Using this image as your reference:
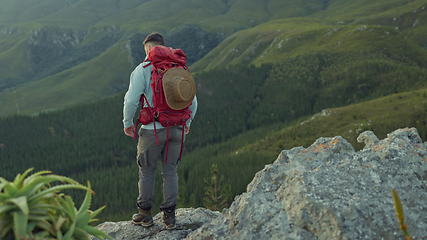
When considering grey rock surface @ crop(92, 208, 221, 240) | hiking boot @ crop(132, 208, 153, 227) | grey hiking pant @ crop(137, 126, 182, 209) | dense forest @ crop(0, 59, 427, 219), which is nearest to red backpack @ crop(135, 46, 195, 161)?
grey hiking pant @ crop(137, 126, 182, 209)

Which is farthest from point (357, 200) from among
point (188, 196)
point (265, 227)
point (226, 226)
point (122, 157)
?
point (122, 157)

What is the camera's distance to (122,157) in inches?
5984

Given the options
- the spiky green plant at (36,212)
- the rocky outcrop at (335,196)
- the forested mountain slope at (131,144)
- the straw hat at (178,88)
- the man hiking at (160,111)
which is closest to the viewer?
the spiky green plant at (36,212)

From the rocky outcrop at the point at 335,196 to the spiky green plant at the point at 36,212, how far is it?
3931mm

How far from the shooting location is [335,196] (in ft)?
26.2

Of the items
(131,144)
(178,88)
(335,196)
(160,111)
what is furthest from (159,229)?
(131,144)

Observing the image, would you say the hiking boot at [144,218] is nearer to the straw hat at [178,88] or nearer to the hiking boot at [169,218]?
the hiking boot at [169,218]

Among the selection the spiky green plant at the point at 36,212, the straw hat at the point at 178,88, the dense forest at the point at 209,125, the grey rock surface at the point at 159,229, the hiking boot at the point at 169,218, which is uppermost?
the straw hat at the point at 178,88

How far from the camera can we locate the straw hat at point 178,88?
10500mm

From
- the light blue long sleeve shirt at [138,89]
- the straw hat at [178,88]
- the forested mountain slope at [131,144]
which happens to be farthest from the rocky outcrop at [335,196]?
the forested mountain slope at [131,144]

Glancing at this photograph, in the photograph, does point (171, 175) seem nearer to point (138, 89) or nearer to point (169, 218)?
point (169, 218)

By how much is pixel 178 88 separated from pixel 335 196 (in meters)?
5.15

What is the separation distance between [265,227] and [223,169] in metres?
83.8

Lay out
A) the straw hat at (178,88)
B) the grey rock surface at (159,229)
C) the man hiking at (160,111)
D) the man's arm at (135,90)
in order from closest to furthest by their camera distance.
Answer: the straw hat at (178,88) < the man hiking at (160,111) < the man's arm at (135,90) < the grey rock surface at (159,229)
